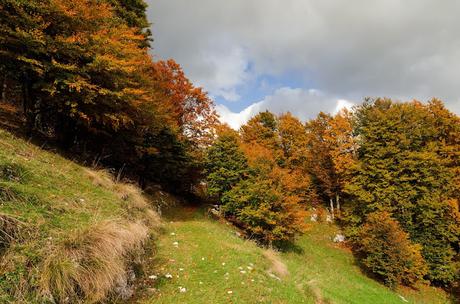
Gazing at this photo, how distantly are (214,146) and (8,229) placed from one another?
21.5 m

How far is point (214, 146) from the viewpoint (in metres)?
26.1

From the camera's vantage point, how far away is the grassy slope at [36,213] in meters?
4.30

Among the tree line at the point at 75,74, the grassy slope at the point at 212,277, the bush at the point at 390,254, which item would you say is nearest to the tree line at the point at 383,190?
the bush at the point at 390,254

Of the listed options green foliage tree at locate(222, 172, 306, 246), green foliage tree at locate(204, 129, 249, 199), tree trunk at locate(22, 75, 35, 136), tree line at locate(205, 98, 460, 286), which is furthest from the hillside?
green foliage tree at locate(204, 129, 249, 199)

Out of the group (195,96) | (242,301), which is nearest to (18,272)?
(242,301)

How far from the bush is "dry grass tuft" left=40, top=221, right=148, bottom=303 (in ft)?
70.5

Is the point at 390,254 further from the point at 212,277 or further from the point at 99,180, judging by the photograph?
the point at 99,180

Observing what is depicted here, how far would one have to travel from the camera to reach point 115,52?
13289mm

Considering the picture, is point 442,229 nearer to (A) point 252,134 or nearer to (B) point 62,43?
(A) point 252,134

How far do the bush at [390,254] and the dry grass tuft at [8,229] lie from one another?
920 inches

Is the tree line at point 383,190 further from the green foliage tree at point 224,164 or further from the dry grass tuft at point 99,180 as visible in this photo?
the dry grass tuft at point 99,180

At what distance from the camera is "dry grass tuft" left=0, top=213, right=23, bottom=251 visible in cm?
461

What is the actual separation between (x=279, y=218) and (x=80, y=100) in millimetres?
14373

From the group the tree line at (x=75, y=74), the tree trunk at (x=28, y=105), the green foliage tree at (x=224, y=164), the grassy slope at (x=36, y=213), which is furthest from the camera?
the green foliage tree at (x=224, y=164)
